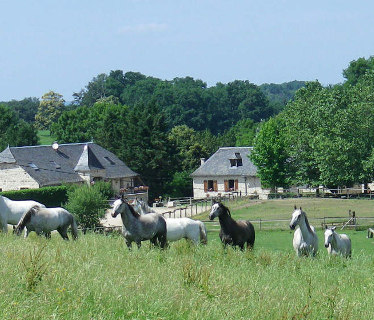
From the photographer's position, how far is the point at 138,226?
1864 cm

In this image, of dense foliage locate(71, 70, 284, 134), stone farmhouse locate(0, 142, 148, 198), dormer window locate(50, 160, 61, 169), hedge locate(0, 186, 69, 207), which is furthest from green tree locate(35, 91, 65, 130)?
hedge locate(0, 186, 69, 207)

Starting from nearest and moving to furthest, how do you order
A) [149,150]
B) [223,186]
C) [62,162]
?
[62,162] < [149,150] < [223,186]

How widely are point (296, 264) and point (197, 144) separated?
79948 mm

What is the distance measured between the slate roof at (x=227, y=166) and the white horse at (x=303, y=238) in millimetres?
62201

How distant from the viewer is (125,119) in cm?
8681

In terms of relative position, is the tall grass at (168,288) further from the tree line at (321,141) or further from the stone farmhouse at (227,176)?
the stone farmhouse at (227,176)

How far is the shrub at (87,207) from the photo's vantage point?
44.1 m

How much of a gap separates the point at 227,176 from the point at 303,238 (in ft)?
211

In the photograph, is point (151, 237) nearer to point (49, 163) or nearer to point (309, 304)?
point (309, 304)

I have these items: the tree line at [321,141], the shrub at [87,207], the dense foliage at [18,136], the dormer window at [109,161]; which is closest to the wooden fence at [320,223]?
the shrub at [87,207]

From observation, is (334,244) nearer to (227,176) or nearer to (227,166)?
(227,176)

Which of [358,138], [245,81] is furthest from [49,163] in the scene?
[245,81]

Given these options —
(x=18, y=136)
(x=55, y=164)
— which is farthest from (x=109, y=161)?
(x=18, y=136)

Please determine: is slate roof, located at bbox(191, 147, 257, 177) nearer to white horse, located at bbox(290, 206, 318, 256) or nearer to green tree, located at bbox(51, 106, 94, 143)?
green tree, located at bbox(51, 106, 94, 143)
